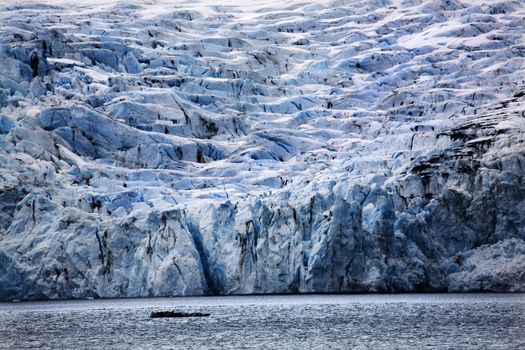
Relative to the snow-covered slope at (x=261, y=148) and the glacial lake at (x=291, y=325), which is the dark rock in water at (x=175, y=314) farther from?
the snow-covered slope at (x=261, y=148)

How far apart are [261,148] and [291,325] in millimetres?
30542

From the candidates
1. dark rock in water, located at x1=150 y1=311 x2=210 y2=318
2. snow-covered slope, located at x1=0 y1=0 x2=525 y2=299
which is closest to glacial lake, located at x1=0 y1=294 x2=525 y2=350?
dark rock in water, located at x1=150 y1=311 x2=210 y2=318

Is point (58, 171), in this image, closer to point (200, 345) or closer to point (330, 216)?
point (330, 216)

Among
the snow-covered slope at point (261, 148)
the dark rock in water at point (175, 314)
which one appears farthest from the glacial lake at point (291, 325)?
the snow-covered slope at point (261, 148)

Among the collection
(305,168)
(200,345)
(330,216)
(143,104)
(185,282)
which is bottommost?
(200,345)

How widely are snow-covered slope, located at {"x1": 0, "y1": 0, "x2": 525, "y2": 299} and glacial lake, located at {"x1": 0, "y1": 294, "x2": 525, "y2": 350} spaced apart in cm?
215

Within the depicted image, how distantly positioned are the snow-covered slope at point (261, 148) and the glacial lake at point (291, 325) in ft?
7.05

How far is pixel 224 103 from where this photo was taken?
86000mm

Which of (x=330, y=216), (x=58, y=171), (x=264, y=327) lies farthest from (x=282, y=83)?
(x=264, y=327)

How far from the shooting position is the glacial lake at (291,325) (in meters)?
40.2

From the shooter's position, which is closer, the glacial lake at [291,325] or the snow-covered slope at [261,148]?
the glacial lake at [291,325]

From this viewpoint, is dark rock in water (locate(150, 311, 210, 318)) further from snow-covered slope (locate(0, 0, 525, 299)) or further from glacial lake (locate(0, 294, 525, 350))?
snow-covered slope (locate(0, 0, 525, 299))

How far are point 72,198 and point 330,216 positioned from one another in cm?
1721

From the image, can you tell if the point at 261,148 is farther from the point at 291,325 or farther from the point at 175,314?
the point at 291,325
